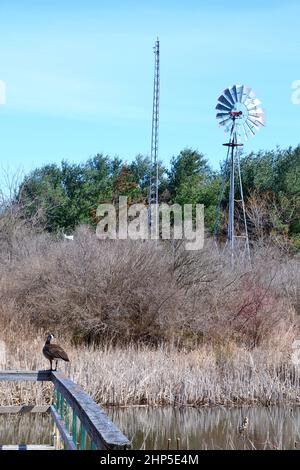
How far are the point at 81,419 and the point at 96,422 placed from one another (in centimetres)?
48

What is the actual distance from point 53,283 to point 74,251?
101cm

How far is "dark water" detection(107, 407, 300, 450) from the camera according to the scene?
1234 centimetres

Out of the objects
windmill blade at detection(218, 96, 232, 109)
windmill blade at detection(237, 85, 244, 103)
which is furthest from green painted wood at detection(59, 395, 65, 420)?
windmill blade at detection(218, 96, 232, 109)

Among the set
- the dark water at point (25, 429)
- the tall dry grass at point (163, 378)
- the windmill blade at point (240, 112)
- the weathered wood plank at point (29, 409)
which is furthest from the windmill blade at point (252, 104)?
the weathered wood plank at point (29, 409)

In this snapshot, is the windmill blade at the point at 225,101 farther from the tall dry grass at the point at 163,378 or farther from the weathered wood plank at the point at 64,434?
the weathered wood plank at the point at 64,434

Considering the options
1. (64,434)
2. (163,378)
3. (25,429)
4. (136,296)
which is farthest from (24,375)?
(136,296)

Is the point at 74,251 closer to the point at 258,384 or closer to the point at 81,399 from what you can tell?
the point at 258,384

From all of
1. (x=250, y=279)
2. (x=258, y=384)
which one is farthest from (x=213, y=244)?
(x=258, y=384)

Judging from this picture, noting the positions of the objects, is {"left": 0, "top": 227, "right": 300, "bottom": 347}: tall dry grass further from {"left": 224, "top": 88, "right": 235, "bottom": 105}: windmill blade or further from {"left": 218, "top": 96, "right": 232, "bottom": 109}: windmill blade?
{"left": 218, "top": 96, "right": 232, "bottom": 109}: windmill blade

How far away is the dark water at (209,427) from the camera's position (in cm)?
1234

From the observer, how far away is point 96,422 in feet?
12.7

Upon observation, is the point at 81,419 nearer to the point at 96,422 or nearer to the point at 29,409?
the point at 96,422

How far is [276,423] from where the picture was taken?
14078 millimetres

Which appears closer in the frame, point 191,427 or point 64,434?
point 64,434
